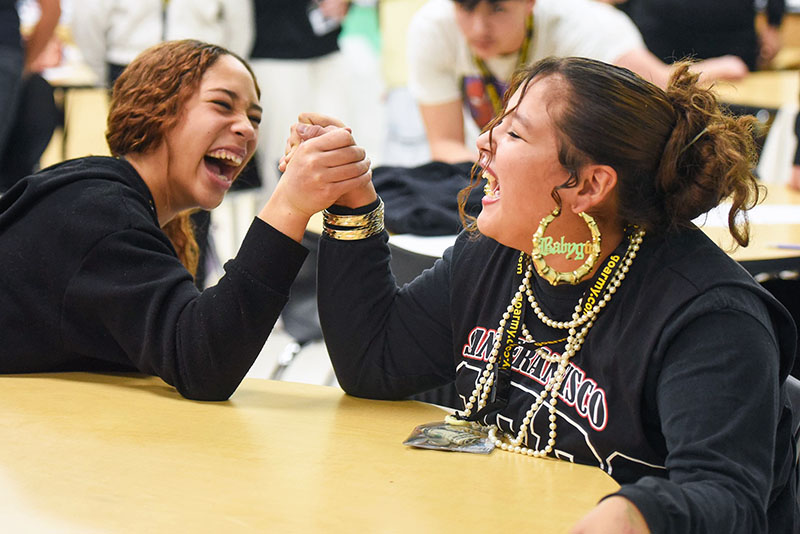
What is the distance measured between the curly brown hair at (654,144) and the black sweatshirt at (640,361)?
0.06 m

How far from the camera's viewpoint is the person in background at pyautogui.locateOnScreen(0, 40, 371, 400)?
147 centimetres

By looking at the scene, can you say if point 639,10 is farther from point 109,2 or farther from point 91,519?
point 91,519

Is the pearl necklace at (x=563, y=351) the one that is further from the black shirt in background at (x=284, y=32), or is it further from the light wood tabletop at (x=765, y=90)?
the black shirt in background at (x=284, y=32)

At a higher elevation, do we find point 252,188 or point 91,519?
point 91,519

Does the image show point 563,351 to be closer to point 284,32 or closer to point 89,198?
point 89,198

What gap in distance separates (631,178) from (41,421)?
87cm

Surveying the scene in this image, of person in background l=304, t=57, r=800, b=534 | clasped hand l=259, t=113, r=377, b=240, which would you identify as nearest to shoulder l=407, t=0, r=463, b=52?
clasped hand l=259, t=113, r=377, b=240

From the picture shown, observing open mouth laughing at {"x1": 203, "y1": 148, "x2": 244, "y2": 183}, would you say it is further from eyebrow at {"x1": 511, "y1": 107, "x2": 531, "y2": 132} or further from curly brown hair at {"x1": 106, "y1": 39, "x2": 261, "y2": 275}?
eyebrow at {"x1": 511, "y1": 107, "x2": 531, "y2": 132}

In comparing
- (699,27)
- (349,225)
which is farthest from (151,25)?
(349,225)

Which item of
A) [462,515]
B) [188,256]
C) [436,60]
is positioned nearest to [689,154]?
[462,515]

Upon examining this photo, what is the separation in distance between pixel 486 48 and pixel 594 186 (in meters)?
1.84

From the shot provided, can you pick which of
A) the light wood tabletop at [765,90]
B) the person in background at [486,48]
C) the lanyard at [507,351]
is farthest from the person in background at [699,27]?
the lanyard at [507,351]

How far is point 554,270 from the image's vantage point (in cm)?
138

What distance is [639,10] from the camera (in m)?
4.54
